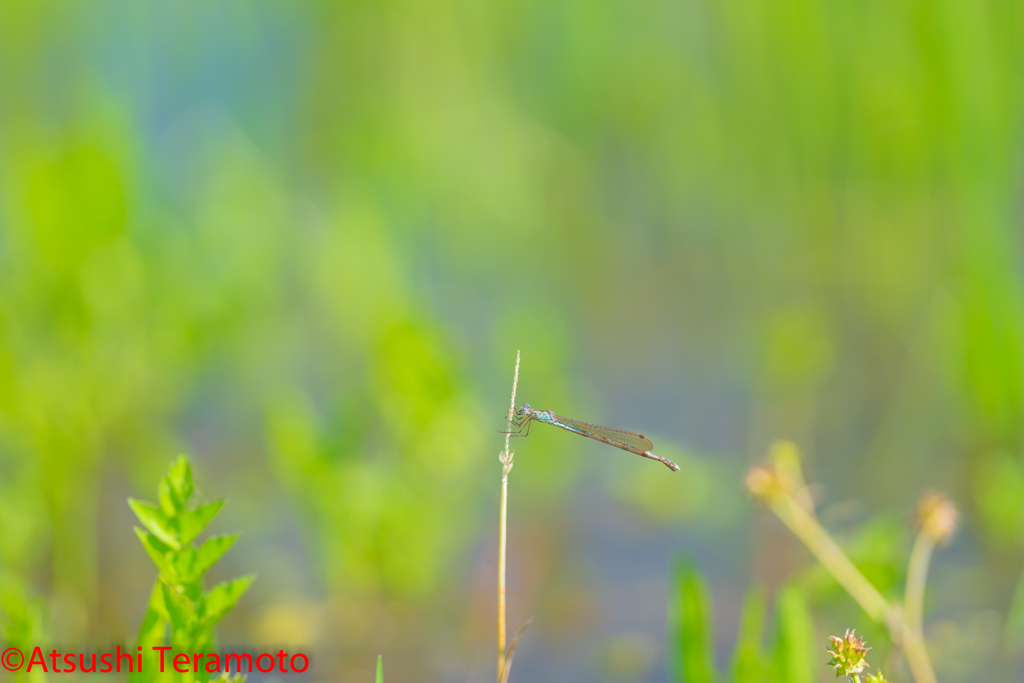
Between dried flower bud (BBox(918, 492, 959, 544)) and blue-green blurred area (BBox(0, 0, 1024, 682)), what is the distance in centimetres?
23

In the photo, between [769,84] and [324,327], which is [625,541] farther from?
[769,84]

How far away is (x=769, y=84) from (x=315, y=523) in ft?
8.50

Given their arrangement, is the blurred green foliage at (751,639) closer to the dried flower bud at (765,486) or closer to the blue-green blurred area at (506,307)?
the dried flower bud at (765,486)

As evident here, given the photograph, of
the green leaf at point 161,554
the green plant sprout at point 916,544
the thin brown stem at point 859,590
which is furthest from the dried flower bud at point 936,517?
the green leaf at point 161,554

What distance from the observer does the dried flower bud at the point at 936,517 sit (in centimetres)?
139

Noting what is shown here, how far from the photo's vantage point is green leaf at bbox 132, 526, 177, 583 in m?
1.15

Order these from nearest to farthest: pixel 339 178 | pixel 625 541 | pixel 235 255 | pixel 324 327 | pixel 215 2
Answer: pixel 625 541
pixel 235 255
pixel 324 327
pixel 339 178
pixel 215 2

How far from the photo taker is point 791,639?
130cm

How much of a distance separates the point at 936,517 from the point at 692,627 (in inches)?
17.4

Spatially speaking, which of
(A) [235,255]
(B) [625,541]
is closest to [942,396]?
(B) [625,541]

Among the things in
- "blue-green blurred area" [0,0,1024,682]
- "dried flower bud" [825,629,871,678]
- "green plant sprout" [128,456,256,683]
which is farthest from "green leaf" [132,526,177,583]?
"dried flower bud" [825,629,871,678]

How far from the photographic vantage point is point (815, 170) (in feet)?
11.4

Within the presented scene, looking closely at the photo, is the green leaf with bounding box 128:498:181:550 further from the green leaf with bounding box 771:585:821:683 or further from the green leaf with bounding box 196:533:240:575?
the green leaf with bounding box 771:585:821:683

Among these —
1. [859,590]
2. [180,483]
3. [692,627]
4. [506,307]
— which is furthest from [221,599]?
[506,307]
